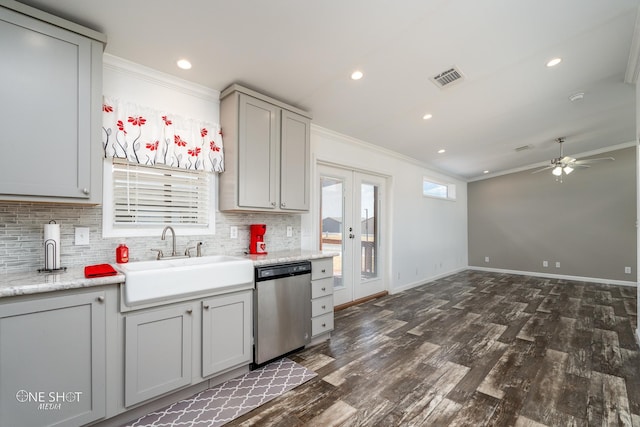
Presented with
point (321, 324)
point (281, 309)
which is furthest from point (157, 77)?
point (321, 324)

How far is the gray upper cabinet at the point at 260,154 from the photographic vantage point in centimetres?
262

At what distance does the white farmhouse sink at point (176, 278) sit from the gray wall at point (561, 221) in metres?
7.20

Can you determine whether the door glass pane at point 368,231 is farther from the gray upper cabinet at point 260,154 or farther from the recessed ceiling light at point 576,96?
the recessed ceiling light at point 576,96

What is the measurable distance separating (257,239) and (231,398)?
1.38 meters

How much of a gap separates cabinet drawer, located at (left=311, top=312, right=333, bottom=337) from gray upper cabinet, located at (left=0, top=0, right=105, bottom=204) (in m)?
2.12

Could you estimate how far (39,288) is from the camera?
1.44m

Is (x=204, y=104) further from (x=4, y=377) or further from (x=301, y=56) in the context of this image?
(x=4, y=377)

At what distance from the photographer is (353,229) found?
14.2ft

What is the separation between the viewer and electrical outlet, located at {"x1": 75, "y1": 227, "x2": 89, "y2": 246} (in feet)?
6.68

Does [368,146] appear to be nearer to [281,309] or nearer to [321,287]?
[321,287]

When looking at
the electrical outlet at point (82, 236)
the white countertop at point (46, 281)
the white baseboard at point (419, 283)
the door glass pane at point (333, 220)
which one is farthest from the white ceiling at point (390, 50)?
the white baseboard at point (419, 283)

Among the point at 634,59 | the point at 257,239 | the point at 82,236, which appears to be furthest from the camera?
the point at 257,239

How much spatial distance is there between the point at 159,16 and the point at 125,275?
1663 millimetres

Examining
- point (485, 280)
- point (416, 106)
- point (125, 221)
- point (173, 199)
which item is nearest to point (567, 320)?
point (485, 280)
